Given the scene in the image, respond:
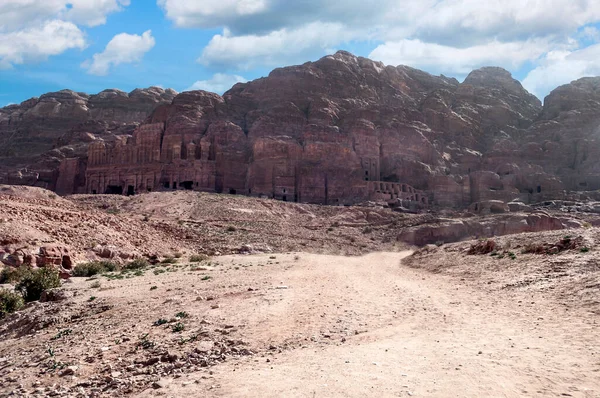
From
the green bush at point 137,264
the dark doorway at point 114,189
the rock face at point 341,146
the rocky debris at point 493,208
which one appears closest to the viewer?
the green bush at point 137,264

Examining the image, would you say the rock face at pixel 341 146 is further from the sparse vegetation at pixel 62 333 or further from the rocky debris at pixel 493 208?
the sparse vegetation at pixel 62 333

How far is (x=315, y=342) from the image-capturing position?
32.8 feet

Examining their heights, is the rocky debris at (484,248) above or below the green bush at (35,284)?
above

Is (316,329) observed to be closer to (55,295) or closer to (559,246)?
(55,295)

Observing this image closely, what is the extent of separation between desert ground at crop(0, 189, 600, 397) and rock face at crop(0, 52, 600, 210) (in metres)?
41.8

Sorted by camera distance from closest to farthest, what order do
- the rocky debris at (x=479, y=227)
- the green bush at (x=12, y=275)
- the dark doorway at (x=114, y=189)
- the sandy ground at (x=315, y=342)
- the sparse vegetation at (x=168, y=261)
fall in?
the sandy ground at (x=315, y=342) → the green bush at (x=12, y=275) → the sparse vegetation at (x=168, y=261) → the rocky debris at (x=479, y=227) → the dark doorway at (x=114, y=189)

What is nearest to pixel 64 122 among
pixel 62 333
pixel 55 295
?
pixel 55 295

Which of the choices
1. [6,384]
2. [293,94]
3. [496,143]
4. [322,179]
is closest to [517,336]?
[6,384]

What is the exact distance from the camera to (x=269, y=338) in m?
10.2

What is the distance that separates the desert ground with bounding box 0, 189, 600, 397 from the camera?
762 centimetres

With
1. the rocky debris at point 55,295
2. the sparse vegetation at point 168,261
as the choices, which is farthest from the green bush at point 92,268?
the rocky debris at point 55,295

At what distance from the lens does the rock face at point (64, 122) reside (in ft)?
285

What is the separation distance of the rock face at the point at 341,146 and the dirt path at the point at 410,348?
50556mm

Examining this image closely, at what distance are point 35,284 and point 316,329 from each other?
11368mm
